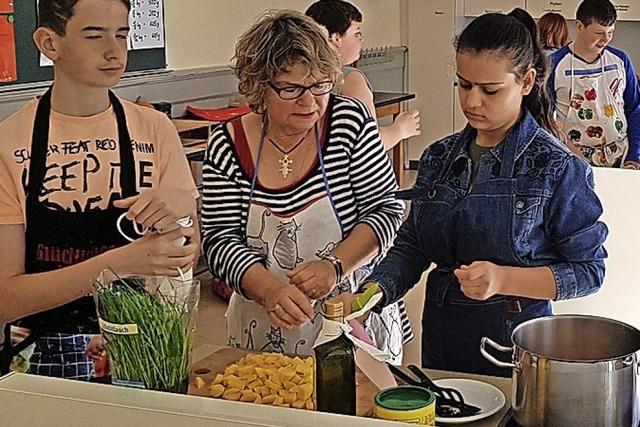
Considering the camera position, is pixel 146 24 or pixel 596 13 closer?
pixel 596 13

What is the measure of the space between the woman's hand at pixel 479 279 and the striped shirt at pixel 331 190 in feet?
1.41

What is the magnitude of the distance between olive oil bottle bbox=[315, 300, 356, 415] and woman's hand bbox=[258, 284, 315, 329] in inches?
17.8

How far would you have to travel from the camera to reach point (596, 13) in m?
4.50

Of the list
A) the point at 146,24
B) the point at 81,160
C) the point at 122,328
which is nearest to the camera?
the point at 122,328

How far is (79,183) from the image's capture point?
169 centimetres

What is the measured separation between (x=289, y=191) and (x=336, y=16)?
1.44 m

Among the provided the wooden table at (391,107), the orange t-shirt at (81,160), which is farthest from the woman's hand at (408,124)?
the wooden table at (391,107)

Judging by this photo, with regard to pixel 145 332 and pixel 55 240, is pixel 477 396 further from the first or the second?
pixel 55 240

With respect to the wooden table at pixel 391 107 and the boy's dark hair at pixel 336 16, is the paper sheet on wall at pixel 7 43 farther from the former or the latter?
the wooden table at pixel 391 107

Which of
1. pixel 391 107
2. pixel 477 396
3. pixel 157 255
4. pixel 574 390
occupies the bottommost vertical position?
pixel 477 396

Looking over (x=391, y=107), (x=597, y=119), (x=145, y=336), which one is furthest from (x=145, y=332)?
(x=391, y=107)

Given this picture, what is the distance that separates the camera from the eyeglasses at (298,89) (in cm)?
194

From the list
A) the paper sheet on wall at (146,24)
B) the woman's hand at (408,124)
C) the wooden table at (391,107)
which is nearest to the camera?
the woman's hand at (408,124)

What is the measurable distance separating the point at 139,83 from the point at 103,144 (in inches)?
138
